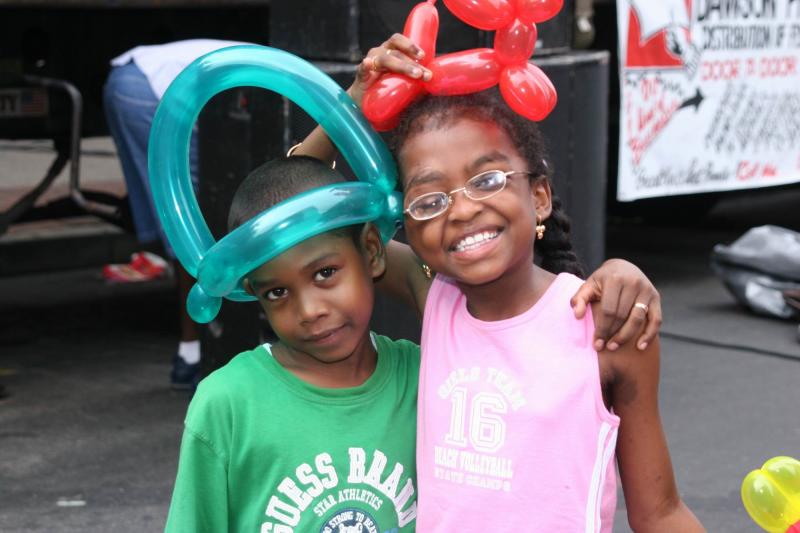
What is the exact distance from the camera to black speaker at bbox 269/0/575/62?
169 inches

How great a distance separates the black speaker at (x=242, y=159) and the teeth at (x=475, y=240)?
196 cm

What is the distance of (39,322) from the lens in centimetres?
683

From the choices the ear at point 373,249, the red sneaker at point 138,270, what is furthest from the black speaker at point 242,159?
the red sneaker at point 138,270

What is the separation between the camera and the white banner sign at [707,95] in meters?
6.75

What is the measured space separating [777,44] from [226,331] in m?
3.98

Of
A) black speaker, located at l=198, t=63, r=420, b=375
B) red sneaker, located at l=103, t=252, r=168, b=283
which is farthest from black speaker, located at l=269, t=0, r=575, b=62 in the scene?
red sneaker, located at l=103, t=252, r=168, b=283

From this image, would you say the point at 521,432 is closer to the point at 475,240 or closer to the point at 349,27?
the point at 475,240

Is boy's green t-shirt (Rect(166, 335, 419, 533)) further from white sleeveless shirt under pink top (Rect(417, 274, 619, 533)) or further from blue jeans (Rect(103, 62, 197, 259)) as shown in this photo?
blue jeans (Rect(103, 62, 197, 259))

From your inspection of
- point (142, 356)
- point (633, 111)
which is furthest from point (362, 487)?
point (633, 111)

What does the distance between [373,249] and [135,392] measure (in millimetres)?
3516

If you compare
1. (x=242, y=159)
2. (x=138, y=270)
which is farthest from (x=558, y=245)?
(x=138, y=270)

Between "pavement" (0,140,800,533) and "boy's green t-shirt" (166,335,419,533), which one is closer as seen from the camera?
"boy's green t-shirt" (166,335,419,533)

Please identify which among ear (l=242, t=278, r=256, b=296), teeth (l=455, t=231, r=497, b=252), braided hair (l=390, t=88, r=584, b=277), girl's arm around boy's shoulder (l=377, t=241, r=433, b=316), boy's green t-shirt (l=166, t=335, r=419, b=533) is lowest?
boy's green t-shirt (l=166, t=335, r=419, b=533)

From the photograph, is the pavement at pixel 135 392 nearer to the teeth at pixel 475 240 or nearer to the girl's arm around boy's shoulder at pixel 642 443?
the girl's arm around boy's shoulder at pixel 642 443
